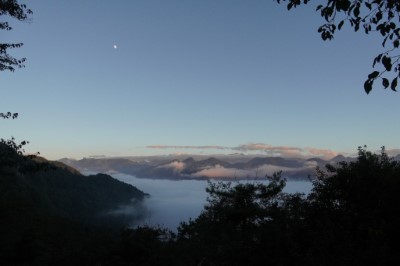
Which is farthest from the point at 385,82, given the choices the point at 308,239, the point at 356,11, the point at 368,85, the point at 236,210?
the point at 236,210

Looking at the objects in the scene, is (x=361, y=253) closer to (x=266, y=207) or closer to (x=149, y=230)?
(x=149, y=230)

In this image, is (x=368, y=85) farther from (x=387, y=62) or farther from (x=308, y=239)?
(x=308, y=239)

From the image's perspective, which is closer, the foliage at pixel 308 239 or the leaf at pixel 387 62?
the leaf at pixel 387 62

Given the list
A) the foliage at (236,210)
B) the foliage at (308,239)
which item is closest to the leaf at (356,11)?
the foliage at (308,239)

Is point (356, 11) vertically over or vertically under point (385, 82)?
over

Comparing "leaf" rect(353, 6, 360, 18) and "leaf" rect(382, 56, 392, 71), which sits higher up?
"leaf" rect(353, 6, 360, 18)

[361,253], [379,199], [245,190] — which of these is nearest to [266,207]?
[245,190]

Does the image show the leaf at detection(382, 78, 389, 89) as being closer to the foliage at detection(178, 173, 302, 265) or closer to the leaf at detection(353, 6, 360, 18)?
the leaf at detection(353, 6, 360, 18)

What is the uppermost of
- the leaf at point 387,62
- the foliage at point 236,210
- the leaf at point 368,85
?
the leaf at point 387,62

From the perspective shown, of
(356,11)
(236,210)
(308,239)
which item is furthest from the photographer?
(236,210)

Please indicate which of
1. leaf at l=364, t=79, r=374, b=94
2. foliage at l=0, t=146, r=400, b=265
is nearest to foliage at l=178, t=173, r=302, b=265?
foliage at l=0, t=146, r=400, b=265

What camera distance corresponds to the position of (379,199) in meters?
18.8

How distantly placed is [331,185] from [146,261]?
11493mm

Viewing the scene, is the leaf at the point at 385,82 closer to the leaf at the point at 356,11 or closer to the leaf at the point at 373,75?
the leaf at the point at 373,75
